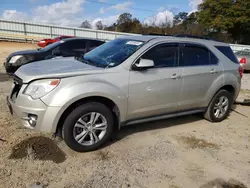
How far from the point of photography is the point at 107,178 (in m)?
2.95

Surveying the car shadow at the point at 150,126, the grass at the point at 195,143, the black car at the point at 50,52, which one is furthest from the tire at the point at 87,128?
the black car at the point at 50,52

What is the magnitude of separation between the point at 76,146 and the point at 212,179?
1.93 meters

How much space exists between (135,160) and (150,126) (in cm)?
131

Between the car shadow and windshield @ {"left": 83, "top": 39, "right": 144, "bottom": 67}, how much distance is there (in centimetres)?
130

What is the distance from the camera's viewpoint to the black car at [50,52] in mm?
7535

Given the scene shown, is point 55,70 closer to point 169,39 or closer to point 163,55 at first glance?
point 163,55

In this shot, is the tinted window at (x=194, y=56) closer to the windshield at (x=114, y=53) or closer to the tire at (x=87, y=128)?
the windshield at (x=114, y=53)

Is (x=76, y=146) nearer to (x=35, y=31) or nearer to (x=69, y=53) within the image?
(x=69, y=53)

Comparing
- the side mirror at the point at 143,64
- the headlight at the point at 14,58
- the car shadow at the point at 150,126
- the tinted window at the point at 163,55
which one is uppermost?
the tinted window at the point at 163,55

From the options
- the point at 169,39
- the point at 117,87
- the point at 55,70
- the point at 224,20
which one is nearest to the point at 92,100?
the point at 117,87

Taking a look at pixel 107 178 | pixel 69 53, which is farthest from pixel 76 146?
pixel 69 53

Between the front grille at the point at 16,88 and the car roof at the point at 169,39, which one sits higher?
the car roof at the point at 169,39

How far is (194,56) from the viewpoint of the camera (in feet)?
14.5

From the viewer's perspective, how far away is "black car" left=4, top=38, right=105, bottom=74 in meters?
7.54
